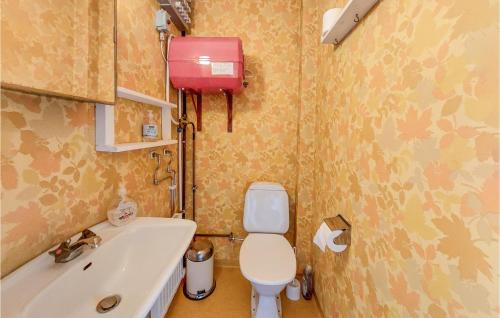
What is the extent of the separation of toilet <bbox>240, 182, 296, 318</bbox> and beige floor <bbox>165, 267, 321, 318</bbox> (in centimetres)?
10

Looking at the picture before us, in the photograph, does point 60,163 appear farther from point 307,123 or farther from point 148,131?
point 307,123

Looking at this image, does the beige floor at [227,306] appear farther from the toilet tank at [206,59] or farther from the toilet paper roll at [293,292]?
the toilet tank at [206,59]

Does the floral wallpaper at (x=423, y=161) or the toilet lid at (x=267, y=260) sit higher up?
the floral wallpaper at (x=423, y=161)

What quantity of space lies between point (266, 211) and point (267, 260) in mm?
435

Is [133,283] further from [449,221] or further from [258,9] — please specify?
[258,9]

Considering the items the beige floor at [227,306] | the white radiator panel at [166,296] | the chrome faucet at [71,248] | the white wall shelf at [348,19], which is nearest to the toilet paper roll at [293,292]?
the beige floor at [227,306]

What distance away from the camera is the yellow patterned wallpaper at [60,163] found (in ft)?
2.10

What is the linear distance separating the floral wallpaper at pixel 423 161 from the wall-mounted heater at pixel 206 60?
0.72m

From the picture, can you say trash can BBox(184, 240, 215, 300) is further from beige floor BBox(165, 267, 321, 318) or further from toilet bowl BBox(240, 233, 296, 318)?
toilet bowl BBox(240, 233, 296, 318)

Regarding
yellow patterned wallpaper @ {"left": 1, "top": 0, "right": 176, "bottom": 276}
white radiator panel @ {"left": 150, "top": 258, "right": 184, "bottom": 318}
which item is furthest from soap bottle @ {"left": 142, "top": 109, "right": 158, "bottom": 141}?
white radiator panel @ {"left": 150, "top": 258, "right": 184, "bottom": 318}

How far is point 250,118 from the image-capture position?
186 cm

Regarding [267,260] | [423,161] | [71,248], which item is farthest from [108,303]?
[423,161]

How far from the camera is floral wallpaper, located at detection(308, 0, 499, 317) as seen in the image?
44cm

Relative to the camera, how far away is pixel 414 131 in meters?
0.63
